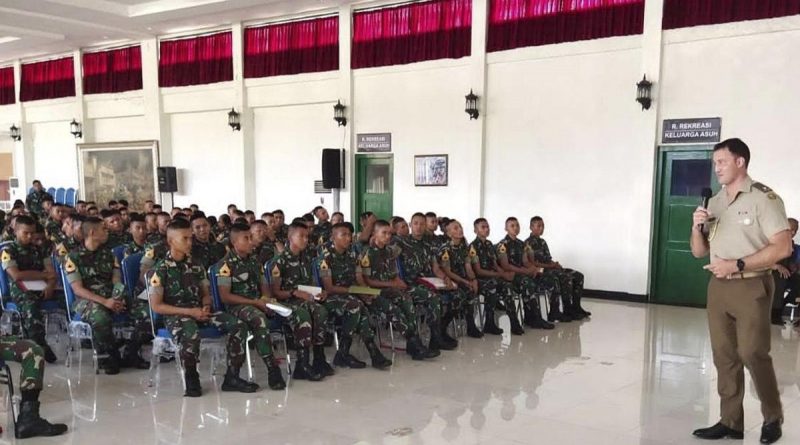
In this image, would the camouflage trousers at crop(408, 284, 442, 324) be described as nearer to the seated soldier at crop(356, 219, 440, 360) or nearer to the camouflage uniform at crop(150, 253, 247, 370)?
the seated soldier at crop(356, 219, 440, 360)

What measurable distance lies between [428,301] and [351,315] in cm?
95

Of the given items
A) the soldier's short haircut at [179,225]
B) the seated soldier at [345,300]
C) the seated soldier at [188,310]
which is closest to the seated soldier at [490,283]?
the seated soldier at [345,300]

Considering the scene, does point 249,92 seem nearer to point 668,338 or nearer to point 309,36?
point 309,36

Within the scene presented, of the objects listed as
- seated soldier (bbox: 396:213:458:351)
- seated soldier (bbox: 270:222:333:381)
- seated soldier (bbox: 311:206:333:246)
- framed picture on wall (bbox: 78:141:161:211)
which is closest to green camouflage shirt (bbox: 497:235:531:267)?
seated soldier (bbox: 396:213:458:351)

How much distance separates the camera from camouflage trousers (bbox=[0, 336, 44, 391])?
11.7ft

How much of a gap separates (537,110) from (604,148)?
111cm

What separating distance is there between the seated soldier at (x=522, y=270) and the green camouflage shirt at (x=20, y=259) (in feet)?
14.2

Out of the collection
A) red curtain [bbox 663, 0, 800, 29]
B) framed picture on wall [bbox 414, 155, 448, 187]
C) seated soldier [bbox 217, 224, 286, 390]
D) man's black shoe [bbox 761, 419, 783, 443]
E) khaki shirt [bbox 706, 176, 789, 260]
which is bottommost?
man's black shoe [bbox 761, 419, 783, 443]

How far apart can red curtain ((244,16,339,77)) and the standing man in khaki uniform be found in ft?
27.4

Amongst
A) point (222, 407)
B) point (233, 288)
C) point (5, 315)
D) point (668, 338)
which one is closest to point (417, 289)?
point (233, 288)

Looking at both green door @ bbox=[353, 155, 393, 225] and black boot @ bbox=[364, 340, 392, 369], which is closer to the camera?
black boot @ bbox=[364, 340, 392, 369]

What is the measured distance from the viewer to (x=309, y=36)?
11188 mm

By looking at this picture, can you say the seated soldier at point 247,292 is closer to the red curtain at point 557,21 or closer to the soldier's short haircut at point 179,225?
the soldier's short haircut at point 179,225

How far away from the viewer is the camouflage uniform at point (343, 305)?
5059mm
